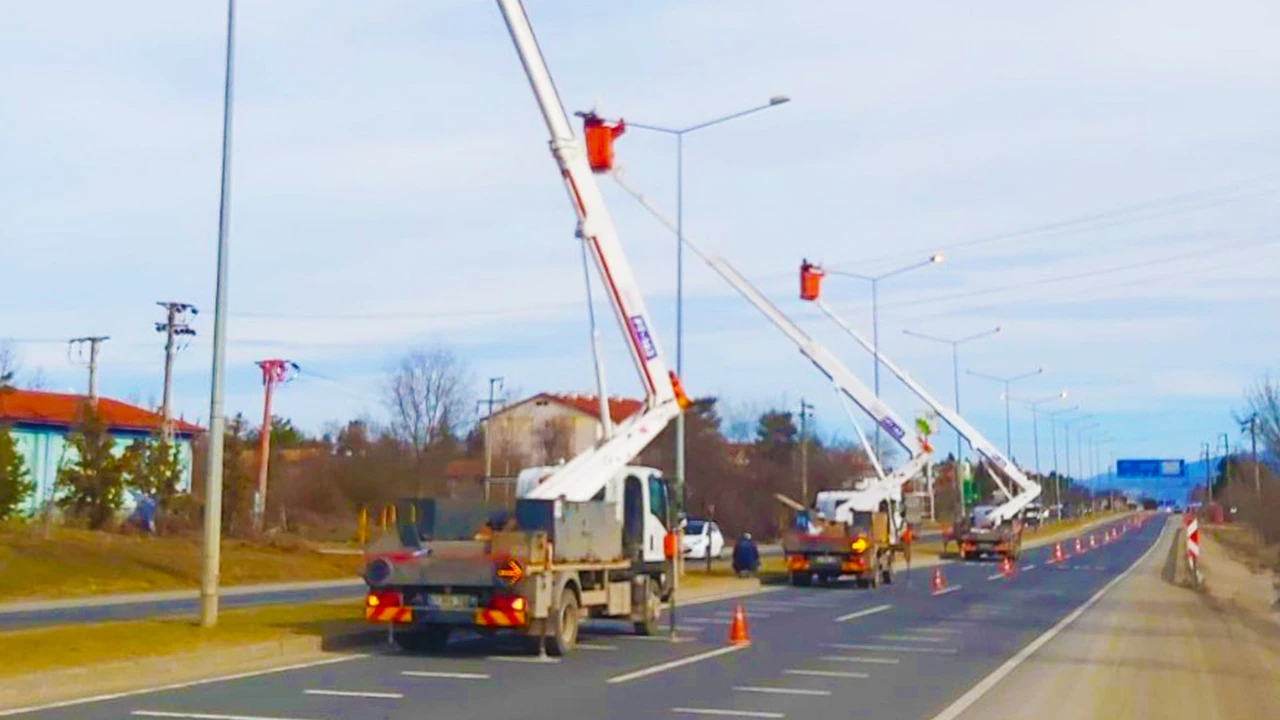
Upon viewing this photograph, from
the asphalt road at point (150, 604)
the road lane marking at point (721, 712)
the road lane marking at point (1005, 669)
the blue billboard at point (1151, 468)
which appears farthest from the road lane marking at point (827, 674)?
the blue billboard at point (1151, 468)

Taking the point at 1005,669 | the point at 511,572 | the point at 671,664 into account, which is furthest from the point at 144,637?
the point at 1005,669

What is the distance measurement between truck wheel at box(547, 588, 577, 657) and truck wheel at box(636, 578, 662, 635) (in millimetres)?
2803

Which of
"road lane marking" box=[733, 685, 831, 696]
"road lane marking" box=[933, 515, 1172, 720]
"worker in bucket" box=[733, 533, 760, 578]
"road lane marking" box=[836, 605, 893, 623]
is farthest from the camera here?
"worker in bucket" box=[733, 533, 760, 578]

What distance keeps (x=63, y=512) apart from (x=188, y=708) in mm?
38743

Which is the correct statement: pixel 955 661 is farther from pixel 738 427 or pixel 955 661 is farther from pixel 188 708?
pixel 738 427

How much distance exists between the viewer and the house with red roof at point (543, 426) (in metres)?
77.2

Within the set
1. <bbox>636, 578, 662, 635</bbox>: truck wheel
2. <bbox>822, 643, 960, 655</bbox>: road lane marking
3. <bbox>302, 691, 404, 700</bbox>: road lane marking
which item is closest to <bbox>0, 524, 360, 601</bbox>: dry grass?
<bbox>636, 578, 662, 635</bbox>: truck wheel

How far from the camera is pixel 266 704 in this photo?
14922 millimetres

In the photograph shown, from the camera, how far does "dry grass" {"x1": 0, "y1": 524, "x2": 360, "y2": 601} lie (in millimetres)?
A: 36500

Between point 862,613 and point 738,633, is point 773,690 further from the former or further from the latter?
point 862,613

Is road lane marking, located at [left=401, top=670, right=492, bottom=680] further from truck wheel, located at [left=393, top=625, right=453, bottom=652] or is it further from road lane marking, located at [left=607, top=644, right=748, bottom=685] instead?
truck wheel, located at [left=393, top=625, right=453, bottom=652]

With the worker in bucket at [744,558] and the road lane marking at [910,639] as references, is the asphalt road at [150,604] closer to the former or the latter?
the worker in bucket at [744,558]

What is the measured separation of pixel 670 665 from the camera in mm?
19859

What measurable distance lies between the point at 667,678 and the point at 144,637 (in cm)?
597
